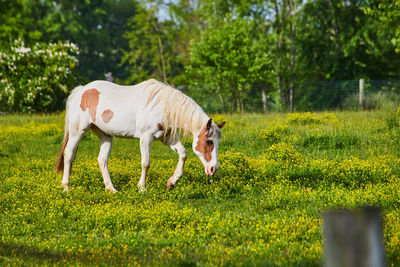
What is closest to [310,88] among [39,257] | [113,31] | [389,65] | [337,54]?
[337,54]

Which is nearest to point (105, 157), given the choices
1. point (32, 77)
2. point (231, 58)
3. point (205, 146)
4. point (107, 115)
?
point (107, 115)

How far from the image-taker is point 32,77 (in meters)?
21.1

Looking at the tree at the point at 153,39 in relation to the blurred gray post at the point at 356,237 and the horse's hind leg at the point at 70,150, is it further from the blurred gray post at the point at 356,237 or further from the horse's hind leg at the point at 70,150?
the blurred gray post at the point at 356,237

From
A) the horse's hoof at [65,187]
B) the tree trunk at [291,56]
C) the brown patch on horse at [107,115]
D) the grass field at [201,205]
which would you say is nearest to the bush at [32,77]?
the grass field at [201,205]

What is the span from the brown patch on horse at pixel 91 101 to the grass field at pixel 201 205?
1.42 m

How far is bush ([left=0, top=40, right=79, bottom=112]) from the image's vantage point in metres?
20.8

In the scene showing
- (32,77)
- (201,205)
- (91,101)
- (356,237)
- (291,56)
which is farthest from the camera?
(291,56)

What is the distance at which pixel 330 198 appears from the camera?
7.02 metres

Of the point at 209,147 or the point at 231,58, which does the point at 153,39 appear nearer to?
the point at 231,58

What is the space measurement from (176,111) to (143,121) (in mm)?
673

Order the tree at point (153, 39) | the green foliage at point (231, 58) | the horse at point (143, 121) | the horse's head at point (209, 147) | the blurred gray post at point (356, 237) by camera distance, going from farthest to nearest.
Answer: the tree at point (153, 39) → the green foliage at point (231, 58) → the horse at point (143, 121) → the horse's head at point (209, 147) → the blurred gray post at point (356, 237)

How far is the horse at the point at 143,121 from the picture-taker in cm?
779

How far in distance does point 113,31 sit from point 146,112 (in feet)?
173

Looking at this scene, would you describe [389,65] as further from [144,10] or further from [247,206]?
[247,206]
